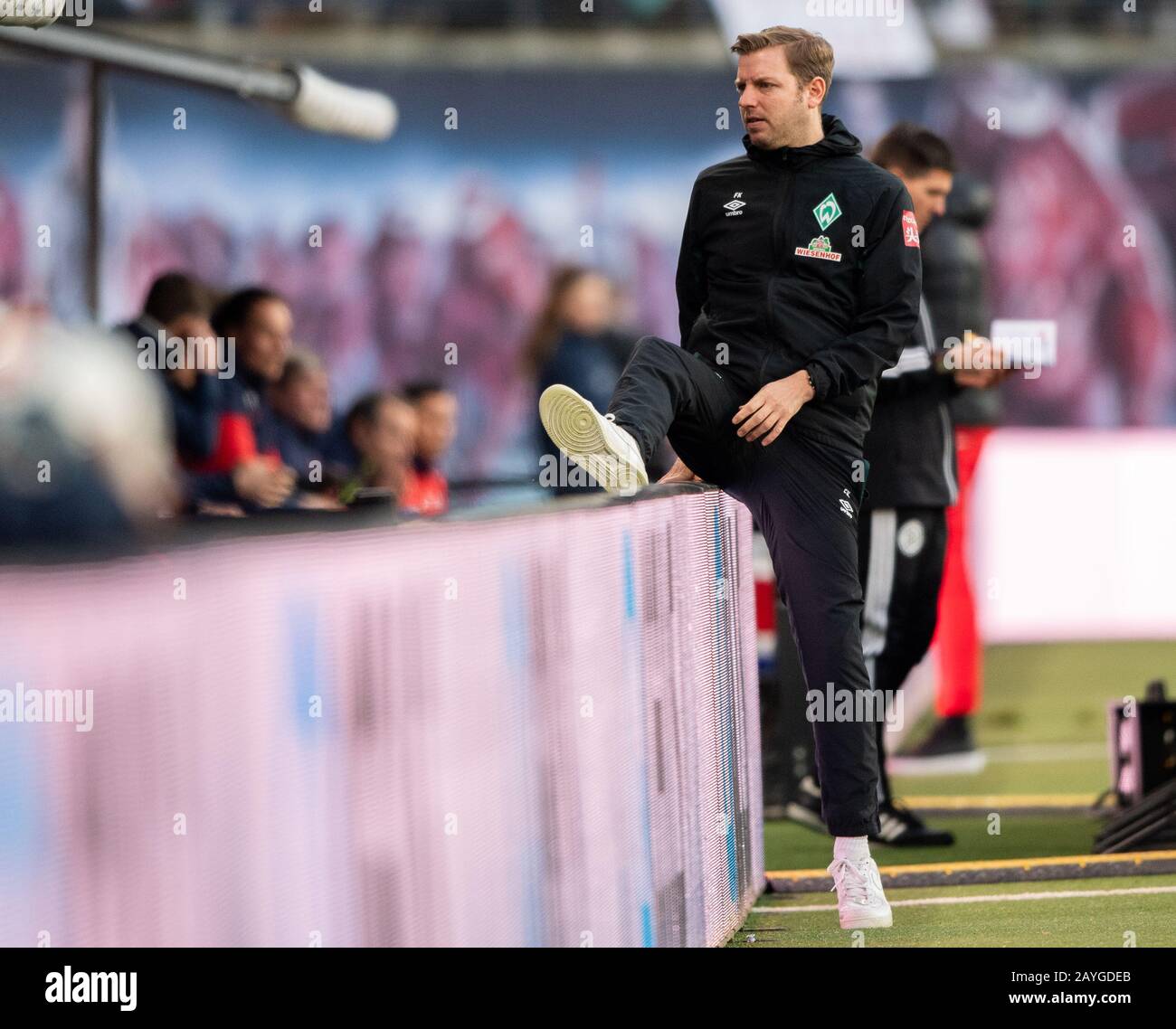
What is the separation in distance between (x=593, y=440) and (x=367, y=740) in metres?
1.40

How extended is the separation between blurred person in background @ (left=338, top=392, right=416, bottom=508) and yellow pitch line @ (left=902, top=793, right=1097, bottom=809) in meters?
2.56

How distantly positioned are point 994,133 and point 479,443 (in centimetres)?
404

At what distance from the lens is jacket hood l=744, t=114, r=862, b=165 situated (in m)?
Answer: 4.40

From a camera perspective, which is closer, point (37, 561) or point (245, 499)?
point (37, 561)

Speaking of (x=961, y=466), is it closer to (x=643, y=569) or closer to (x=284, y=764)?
(x=643, y=569)

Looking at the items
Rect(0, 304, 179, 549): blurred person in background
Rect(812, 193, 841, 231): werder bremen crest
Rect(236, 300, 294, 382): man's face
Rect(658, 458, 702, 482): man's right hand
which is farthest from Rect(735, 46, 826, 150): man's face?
Rect(236, 300, 294, 382): man's face

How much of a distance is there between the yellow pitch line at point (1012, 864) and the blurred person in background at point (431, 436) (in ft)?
12.5

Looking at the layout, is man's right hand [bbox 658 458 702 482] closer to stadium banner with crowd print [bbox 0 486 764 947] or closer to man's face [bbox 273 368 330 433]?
stadium banner with crowd print [bbox 0 486 764 947]

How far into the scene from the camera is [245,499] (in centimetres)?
585

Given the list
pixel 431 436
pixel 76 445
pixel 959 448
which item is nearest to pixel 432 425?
pixel 431 436

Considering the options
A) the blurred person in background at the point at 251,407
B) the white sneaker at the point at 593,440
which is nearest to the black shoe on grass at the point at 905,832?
the blurred person in background at the point at 251,407

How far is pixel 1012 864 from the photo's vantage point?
4.99 metres
